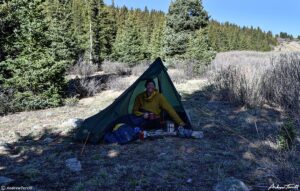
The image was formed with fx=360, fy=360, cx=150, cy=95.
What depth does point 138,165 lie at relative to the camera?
17.0 feet

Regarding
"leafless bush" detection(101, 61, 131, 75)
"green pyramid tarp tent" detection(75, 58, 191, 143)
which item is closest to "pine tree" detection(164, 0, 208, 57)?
"leafless bush" detection(101, 61, 131, 75)

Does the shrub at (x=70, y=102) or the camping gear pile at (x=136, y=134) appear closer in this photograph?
the camping gear pile at (x=136, y=134)

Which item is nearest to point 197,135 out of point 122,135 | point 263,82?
point 122,135

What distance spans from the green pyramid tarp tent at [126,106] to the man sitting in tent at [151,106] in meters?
0.24

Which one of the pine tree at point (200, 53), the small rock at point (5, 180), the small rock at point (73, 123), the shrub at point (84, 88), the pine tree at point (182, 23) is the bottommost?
the small rock at point (5, 180)

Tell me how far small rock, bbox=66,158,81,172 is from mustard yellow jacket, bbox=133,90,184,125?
2181mm

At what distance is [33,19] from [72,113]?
10.0ft

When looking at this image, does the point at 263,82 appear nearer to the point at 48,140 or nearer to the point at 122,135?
the point at 122,135

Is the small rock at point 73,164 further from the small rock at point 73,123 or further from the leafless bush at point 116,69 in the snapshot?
the leafless bush at point 116,69

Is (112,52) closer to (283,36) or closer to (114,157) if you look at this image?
(114,157)

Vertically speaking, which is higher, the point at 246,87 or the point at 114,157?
the point at 246,87

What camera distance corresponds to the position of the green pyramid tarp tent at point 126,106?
6.64m

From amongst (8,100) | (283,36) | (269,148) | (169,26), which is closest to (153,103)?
(269,148)

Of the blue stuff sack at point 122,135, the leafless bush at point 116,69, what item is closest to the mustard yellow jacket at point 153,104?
the blue stuff sack at point 122,135
